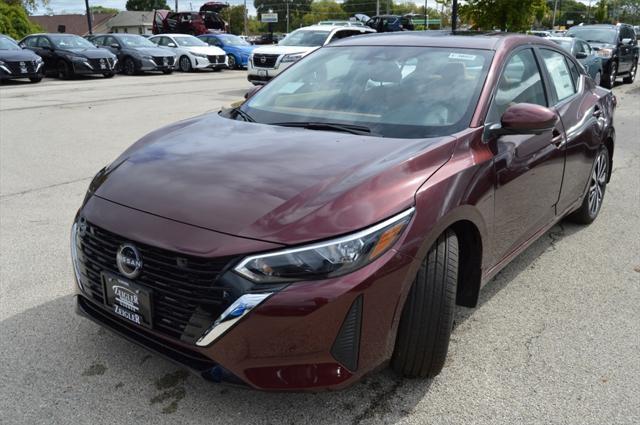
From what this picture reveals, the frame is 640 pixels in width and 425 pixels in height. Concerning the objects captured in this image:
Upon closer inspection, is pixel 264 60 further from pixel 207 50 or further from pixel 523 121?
pixel 523 121

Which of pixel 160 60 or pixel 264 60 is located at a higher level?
pixel 264 60

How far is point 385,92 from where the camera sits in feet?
11.1

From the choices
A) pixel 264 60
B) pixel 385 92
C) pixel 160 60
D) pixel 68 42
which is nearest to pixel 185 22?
pixel 160 60

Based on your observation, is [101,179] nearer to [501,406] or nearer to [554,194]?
[501,406]

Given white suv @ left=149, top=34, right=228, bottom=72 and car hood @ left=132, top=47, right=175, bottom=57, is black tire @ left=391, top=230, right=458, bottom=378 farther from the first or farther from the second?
white suv @ left=149, top=34, right=228, bottom=72

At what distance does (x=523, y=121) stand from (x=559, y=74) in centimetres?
157

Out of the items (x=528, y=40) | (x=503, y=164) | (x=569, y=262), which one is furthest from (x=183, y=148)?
(x=569, y=262)

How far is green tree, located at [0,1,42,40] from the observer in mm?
33594

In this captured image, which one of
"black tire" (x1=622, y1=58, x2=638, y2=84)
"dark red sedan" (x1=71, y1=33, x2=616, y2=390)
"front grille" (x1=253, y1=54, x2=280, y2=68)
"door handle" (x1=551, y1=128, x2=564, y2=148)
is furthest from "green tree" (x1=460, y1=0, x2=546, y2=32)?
"dark red sedan" (x1=71, y1=33, x2=616, y2=390)

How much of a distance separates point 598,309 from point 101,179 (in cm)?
300

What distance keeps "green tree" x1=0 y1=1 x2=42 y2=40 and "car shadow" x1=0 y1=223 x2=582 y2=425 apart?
35834mm

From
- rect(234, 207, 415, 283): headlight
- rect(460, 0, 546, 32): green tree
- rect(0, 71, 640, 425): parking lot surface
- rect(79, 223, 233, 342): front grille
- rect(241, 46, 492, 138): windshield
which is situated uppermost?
rect(460, 0, 546, 32): green tree

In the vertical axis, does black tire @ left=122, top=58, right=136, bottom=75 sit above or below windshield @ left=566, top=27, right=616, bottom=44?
below

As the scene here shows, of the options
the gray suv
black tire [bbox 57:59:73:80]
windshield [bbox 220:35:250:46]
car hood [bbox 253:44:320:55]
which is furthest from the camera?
windshield [bbox 220:35:250:46]
